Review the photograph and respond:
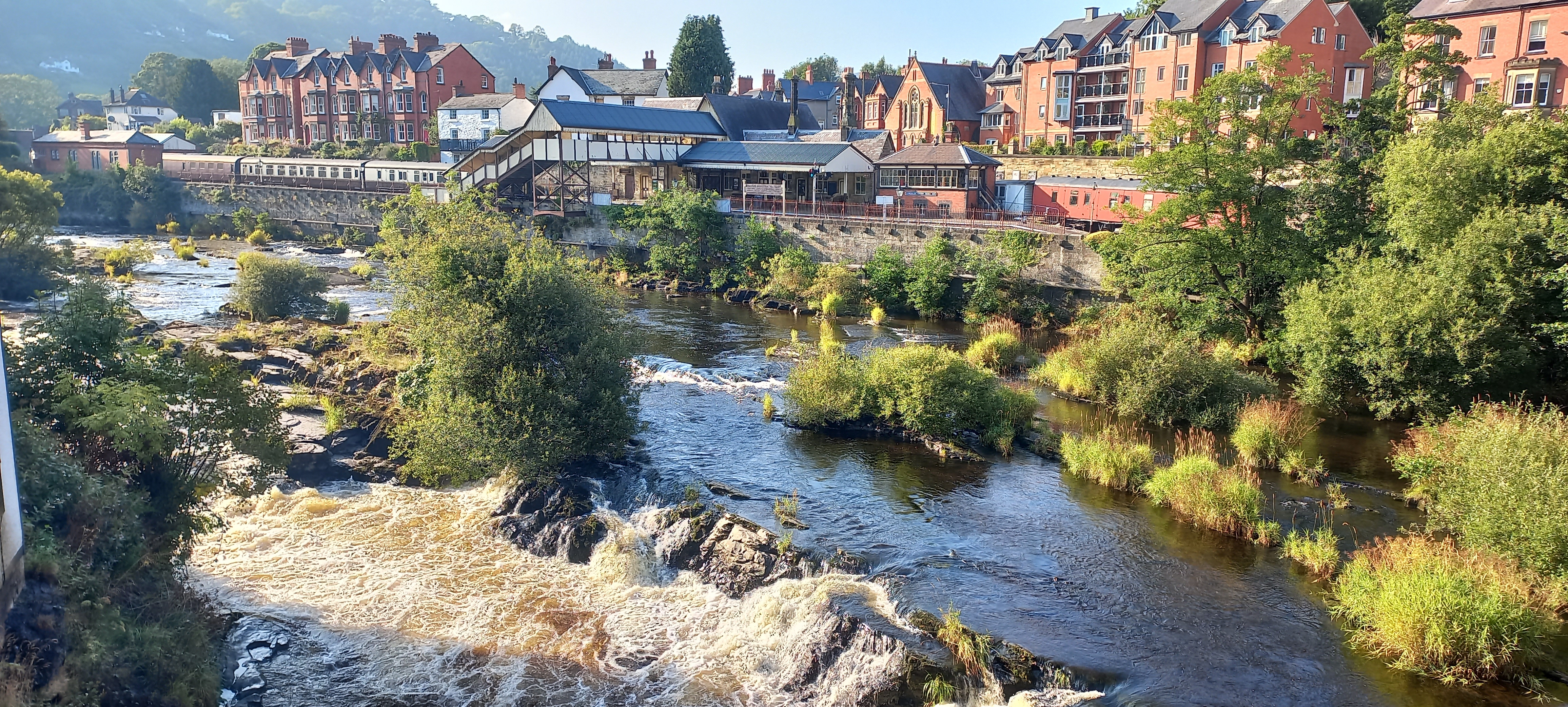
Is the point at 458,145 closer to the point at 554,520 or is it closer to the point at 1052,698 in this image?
the point at 554,520

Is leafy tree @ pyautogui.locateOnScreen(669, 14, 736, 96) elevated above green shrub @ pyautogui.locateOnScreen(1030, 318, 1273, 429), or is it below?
above

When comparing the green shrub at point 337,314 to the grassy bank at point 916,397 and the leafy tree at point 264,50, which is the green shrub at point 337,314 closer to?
the grassy bank at point 916,397

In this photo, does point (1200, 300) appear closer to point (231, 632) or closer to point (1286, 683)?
point (1286, 683)

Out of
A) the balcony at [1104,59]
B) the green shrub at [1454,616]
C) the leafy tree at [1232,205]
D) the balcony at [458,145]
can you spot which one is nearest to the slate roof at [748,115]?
the balcony at [1104,59]

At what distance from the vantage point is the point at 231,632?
1477 cm

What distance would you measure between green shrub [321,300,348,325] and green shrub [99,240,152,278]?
14.8 metres

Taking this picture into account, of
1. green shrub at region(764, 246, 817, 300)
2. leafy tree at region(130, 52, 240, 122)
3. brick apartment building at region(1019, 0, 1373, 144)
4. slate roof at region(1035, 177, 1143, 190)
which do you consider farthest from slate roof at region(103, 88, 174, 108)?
slate roof at region(1035, 177, 1143, 190)

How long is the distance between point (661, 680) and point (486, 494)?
27.0 feet

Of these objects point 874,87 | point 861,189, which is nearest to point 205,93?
point 874,87

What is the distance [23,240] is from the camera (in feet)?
120

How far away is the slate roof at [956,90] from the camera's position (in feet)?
212

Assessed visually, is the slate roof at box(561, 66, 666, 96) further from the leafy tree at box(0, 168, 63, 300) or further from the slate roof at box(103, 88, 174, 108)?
the slate roof at box(103, 88, 174, 108)

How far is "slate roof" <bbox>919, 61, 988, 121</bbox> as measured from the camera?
64.6 meters

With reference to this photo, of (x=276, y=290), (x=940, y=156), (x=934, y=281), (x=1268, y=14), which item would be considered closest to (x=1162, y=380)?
(x=934, y=281)
